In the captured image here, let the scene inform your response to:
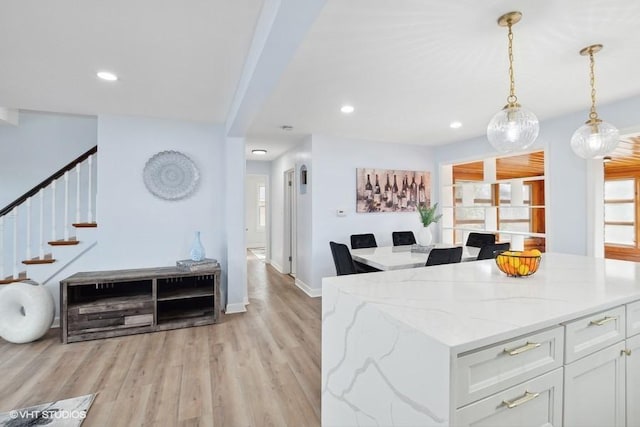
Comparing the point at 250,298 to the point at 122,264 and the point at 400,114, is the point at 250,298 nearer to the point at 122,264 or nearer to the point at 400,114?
the point at 122,264

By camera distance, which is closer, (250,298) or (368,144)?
(250,298)

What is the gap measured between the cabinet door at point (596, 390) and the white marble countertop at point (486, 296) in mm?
213

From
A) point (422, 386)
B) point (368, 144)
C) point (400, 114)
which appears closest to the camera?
point (422, 386)

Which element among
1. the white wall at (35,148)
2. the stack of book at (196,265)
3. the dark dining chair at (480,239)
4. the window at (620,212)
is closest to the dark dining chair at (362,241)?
the dark dining chair at (480,239)

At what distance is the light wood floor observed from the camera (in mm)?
1914

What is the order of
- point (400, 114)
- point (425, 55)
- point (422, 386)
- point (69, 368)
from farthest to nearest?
point (400, 114) < point (69, 368) < point (425, 55) < point (422, 386)

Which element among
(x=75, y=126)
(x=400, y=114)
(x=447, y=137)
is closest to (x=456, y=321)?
(x=400, y=114)

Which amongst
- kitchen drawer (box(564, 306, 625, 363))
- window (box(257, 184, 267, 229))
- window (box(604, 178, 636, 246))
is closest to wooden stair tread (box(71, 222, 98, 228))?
kitchen drawer (box(564, 306, 625, 363))

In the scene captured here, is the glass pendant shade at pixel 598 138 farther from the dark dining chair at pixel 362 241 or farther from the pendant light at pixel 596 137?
the dark dining chair at pixel 362 241

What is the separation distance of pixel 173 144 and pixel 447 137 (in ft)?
12.5

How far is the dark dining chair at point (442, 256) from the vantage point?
9.25ft

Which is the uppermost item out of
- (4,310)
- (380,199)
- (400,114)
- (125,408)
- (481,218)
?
(400,114)

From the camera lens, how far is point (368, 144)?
475cm

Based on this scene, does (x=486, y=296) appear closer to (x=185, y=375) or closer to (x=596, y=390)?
(x=596, y=390)
